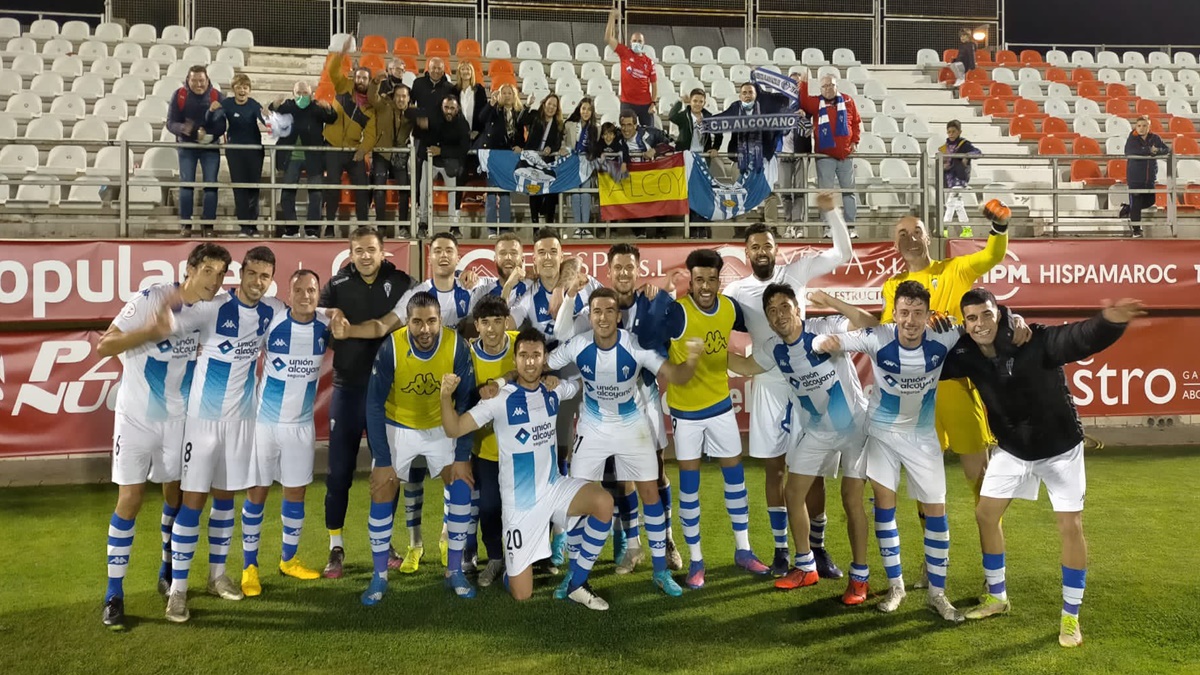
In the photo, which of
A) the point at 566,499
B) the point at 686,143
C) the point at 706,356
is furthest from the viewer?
the point at 686,143

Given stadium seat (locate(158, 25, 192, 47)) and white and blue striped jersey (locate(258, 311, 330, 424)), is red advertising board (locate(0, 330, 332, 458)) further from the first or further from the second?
stadium seat (locate(158, 25, 192, 47))

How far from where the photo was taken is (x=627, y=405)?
5.29 m

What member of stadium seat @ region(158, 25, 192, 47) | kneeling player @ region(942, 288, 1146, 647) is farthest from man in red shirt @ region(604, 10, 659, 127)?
stadium seat @ region(158, 25, 192, 47)

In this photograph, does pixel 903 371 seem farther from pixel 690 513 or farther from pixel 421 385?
pixel 421 385

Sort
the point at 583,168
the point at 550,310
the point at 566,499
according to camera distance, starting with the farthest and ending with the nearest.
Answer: the point at 583,168 < the point at 550,310 < the point at 566,499

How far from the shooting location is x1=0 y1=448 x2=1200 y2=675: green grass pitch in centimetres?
423

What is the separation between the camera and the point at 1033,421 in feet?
14.9

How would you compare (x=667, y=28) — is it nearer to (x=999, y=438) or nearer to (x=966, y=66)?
(x=966, y=66)

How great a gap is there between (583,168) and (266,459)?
17.0ft

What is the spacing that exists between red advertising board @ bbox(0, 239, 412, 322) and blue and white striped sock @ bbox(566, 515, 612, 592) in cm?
520

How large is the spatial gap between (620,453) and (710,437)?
2.15ft

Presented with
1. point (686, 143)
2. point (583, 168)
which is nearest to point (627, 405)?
point (583, 168)

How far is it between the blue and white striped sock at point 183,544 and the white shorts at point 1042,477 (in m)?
4.62

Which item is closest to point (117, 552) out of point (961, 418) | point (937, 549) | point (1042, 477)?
point (937, 549)
